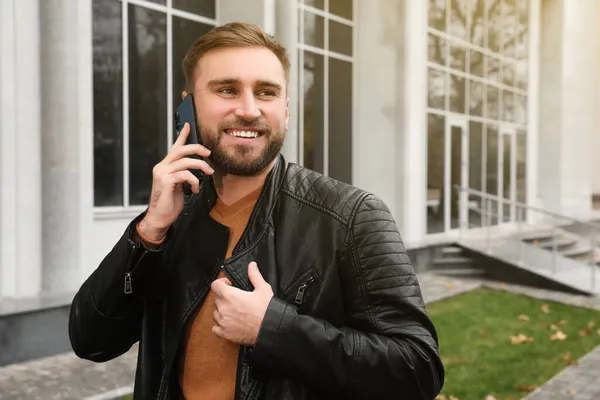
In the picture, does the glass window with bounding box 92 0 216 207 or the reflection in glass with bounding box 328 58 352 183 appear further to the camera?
the reflection in glass with bounding box 328 58 352 183

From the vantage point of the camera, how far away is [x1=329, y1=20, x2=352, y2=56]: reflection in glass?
1395cm

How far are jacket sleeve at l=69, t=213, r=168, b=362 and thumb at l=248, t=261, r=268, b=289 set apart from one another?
0.26 meters

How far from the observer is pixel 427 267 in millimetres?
13867

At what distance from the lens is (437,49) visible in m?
15.7

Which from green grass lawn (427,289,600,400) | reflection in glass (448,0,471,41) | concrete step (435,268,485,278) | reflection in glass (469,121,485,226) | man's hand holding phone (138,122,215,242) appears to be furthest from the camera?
reflection in glass (469,121,485,226)

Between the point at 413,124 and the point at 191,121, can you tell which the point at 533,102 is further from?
the point at 191,121

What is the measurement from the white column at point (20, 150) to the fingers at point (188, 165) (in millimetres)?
6274

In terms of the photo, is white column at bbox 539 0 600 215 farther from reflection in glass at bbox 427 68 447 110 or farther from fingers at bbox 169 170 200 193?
fingers at bbox 169 170 200 193

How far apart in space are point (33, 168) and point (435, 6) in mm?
11220

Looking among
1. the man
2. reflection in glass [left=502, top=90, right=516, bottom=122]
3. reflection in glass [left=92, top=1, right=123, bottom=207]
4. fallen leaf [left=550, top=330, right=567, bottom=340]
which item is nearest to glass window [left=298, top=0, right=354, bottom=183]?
reflection in glass [left=92, top=1, right=123, bottom=207]

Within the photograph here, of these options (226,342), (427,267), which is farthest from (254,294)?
(427,267)

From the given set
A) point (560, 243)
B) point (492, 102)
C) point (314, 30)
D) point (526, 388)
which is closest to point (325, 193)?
point (526, 388)

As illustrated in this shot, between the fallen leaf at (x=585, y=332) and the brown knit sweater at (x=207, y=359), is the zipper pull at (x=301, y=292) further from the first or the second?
the fallen leaf at (x=585, y=332)

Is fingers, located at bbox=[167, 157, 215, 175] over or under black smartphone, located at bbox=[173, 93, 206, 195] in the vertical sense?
under
